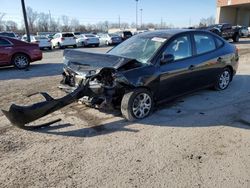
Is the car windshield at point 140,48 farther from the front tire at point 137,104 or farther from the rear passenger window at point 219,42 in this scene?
the rear passenger window at point 219,42

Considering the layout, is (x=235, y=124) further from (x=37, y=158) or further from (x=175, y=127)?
(x=37, y=158)

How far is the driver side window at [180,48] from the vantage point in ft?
17.4

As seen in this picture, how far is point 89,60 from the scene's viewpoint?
499 cm

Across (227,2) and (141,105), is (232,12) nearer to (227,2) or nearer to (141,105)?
(227,2)

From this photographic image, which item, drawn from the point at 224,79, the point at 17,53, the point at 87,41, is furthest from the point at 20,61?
the point at 87,41

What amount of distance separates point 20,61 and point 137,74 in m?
8.43

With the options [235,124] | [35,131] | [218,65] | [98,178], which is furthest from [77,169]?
[218,65]

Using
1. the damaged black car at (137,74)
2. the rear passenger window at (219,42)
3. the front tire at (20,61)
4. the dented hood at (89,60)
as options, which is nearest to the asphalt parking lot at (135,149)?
the damaged black car at (137,74)

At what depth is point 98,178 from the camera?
3.22 metres

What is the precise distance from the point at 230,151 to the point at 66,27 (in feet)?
294

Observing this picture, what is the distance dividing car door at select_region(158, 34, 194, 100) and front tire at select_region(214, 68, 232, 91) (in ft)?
4.45

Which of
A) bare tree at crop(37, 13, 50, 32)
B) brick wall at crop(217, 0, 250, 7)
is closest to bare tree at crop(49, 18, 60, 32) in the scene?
bare tree at crop(37, 13, 50, 32)

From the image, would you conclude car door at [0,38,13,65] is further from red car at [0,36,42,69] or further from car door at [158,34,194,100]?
car door at [158,34,194,100]

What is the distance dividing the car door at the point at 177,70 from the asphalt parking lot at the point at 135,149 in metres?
0.41
